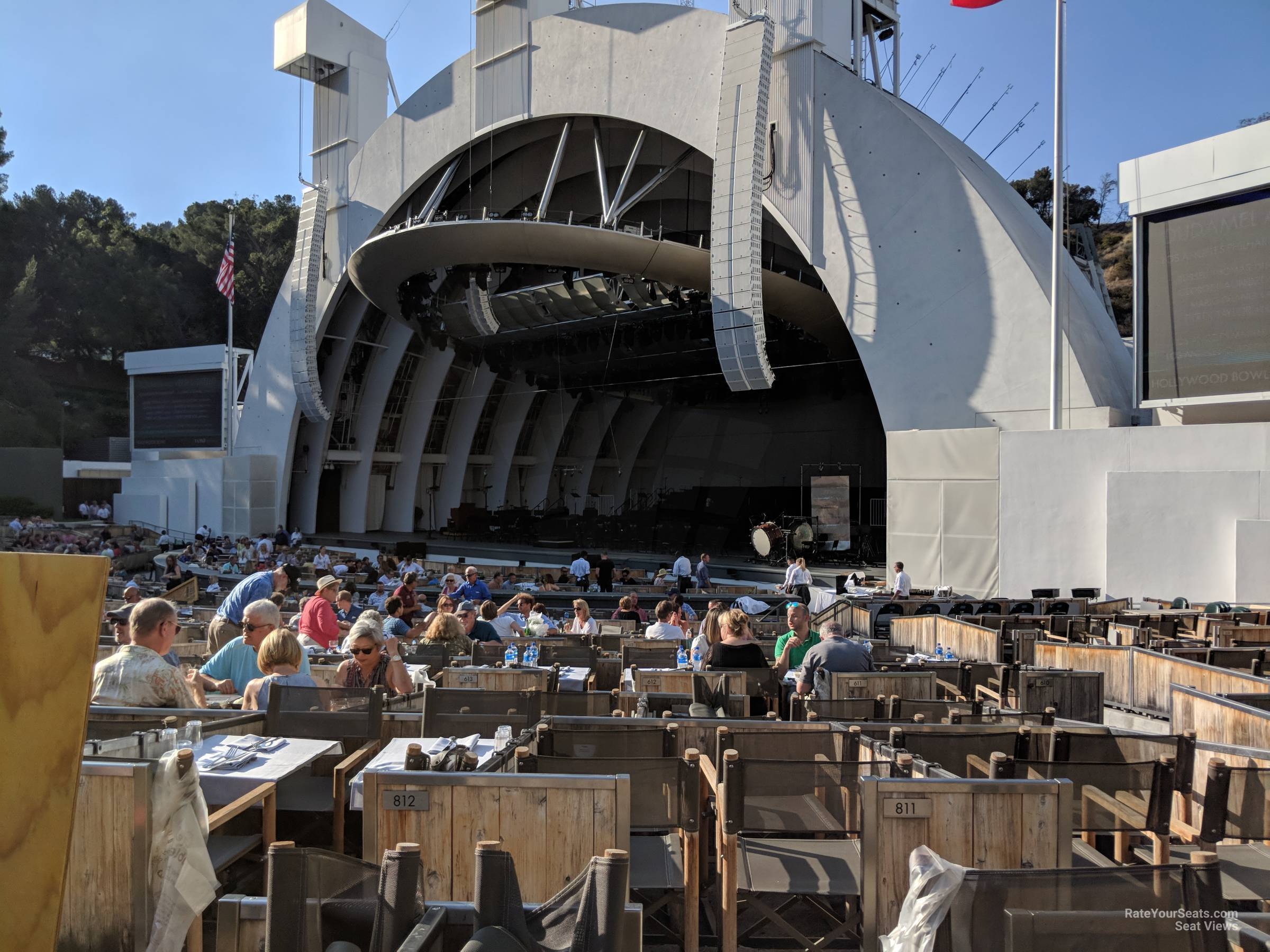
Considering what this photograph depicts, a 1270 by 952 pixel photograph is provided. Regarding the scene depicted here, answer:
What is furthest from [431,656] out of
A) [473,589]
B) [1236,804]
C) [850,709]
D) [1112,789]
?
[1236,804]

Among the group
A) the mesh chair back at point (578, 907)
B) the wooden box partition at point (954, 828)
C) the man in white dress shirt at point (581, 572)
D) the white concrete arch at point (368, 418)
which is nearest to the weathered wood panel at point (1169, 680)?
the wooden box partition at point (954, 828)

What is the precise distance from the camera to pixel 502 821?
10.1 ft

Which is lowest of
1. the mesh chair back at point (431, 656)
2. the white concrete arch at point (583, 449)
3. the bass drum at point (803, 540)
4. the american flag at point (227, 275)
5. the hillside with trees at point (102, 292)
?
the mesh chair back at point (431, 656)

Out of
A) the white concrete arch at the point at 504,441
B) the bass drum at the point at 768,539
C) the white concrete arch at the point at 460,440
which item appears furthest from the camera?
the white concrete arch at the point at 504,441

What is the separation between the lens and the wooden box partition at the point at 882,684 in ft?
20.1

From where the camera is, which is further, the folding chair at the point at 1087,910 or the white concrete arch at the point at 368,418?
the white concrete arch at the point at 368,418

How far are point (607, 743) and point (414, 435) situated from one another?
107 ft

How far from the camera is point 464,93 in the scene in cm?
2684

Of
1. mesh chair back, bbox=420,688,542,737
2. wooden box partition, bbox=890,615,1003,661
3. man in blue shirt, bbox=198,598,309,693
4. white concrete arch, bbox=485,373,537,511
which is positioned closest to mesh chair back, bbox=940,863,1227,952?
mesh chair back, bbox=420,688,542,737

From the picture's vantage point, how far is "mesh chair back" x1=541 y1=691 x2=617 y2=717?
529cm

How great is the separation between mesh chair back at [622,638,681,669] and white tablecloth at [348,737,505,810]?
A: 11.7 feet

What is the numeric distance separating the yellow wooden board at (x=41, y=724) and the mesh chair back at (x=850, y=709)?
13.9ft

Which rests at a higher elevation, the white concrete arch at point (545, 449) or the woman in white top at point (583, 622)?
the white concrete arch at point (545, 449)

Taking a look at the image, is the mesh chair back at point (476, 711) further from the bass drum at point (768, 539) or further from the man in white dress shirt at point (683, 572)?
the bass drum at point (768, 539)
